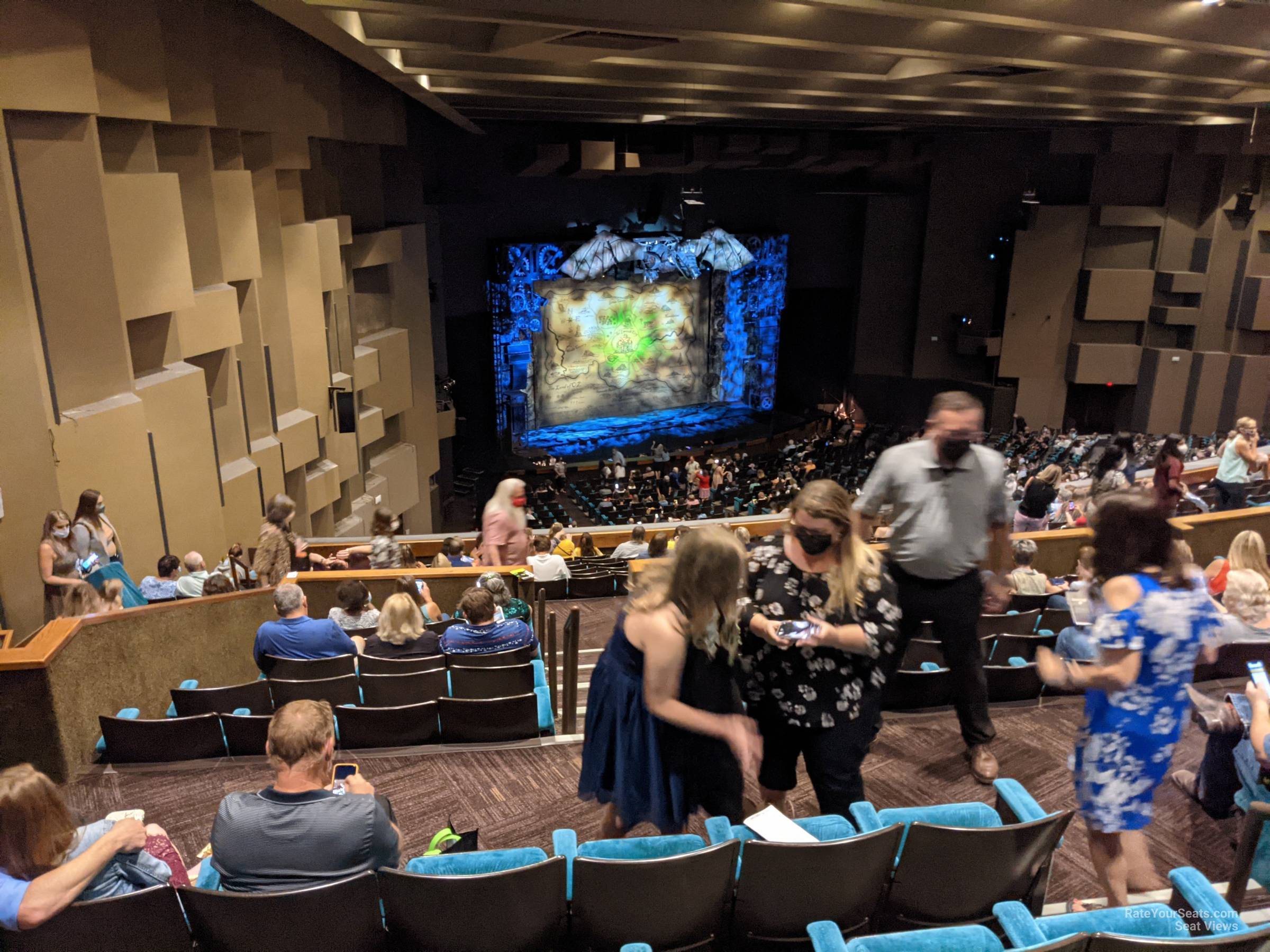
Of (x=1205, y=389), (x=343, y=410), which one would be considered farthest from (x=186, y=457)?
(x=1205, y=389)

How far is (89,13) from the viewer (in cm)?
572

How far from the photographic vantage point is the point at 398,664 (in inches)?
173

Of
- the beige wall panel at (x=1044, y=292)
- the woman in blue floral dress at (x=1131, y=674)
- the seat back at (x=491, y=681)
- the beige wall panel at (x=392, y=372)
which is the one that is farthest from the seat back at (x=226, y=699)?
the beige wall panel at (x=1044, y=292)

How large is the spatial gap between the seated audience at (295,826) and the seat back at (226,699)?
6.10 ft

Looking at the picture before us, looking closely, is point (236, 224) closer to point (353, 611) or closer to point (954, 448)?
point (353, 611)

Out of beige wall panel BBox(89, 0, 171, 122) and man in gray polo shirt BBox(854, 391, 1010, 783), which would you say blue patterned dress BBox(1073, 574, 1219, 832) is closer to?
man in gray polo shirt BBox(854, 391, 1010, 783)

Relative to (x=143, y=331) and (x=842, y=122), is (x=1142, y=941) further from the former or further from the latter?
(x=842, y=122)

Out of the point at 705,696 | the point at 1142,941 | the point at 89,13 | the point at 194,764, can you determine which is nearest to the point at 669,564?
the point at 705,696

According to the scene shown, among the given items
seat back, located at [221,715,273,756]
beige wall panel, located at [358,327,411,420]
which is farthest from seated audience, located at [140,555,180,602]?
beige wall panel, located at [358,327,411,420]

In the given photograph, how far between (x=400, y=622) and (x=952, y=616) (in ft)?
8.60

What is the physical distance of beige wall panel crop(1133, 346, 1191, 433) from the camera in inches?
697

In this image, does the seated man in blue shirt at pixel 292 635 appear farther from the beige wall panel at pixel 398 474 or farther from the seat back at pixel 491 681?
the beige wall panel at pixel 398 474

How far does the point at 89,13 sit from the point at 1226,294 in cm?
1852

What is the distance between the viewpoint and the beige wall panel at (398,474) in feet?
42.2
